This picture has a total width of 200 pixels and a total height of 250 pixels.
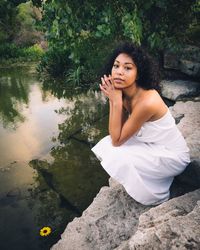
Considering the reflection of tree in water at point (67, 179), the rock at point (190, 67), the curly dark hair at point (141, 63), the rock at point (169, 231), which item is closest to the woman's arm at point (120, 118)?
the curly dark hair at point (141, 63)

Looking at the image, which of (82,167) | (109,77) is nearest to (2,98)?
(82,167)

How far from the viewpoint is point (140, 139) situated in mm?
2820

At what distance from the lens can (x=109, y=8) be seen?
17.8ft

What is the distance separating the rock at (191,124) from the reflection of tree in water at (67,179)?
117cm

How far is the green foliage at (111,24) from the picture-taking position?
5367 mm

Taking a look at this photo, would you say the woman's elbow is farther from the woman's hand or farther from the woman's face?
the woman's face

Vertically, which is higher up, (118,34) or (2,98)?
(118,34)

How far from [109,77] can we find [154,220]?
1.43m

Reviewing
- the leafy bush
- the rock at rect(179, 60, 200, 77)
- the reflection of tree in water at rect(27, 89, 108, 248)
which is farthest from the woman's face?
the leafy bush

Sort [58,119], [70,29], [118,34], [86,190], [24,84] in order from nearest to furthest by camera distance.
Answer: [86,190] → [70,29] → [58,119] → [118,34] → [24,84]

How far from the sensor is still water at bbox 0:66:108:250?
10.6 ft

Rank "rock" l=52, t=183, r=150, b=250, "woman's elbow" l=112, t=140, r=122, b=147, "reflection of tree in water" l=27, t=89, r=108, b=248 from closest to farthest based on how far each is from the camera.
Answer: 1. "rock" l=52, t=183, r=150, b=250
2. "woman's elbow" l=112, t=140, r=122, b=147
3. "reflection of tree in water" l=27, t=89, r=108, b=248

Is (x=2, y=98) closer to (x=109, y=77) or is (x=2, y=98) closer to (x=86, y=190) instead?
(x=86, y=190)

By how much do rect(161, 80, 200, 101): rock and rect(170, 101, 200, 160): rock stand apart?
0.89 metres
